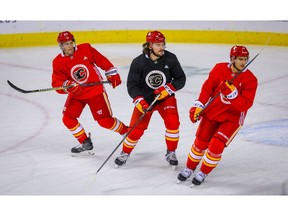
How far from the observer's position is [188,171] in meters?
2.95

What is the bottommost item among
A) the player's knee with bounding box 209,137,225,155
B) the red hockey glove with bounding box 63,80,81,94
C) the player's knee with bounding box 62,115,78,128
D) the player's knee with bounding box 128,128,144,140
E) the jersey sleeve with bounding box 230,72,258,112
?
the player's knee with bounding box 62,115,78,128

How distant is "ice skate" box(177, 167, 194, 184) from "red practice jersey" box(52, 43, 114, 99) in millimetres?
724

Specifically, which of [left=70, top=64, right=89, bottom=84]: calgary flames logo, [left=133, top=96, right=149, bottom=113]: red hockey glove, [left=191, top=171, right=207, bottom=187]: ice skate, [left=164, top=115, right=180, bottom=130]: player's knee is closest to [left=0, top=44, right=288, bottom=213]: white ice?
[left=191, top=171, right=207, bottom=187]: ice skate

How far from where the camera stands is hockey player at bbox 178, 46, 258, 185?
2.73m

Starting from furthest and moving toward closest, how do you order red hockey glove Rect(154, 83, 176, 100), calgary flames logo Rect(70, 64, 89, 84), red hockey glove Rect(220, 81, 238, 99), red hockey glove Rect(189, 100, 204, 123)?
1. calgary flames logo Rect(70, 64, 89, 84)
2. red hockey glove Rect(154, 83, 176, 100)
3. red hockey glove Rect(189, 100, 204, 123)
4. red hockey glove Rect(220, 81, 238, 99)

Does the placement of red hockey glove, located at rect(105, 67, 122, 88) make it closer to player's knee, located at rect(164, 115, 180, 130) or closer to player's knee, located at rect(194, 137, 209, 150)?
player's knee, located at rect(164, 115, 180, 130)

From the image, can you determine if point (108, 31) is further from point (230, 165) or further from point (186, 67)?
point (230, 165)

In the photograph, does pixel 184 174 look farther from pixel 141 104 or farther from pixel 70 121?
pixel 70 121

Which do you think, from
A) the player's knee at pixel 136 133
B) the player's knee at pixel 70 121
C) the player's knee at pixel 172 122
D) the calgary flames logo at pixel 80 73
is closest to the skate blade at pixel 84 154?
the player's knee at pixel 70 121

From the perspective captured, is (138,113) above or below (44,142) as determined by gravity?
above

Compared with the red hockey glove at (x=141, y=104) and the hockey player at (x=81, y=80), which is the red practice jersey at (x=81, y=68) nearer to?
the hockey player at (x=81, y=80)

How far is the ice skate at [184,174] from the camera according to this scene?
2.92m

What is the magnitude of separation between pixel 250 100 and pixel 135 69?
0.65 m
